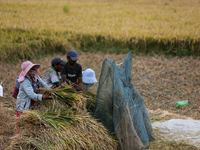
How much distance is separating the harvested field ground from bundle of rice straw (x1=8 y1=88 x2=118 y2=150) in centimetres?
192

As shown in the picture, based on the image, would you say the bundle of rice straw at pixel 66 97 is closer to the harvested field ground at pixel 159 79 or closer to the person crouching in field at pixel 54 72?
the person crouching in field at pixel 54 72

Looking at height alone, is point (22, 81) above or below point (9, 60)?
above

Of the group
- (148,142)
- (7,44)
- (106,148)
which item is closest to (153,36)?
(7,44)

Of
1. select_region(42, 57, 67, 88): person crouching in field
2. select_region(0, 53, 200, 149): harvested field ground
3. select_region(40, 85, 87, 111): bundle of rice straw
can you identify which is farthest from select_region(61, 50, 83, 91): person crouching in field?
select_region(0, 53, 200, 149): harvested field ground

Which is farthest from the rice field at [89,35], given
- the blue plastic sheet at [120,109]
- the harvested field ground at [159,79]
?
the blue plastic sheet at [120,109]

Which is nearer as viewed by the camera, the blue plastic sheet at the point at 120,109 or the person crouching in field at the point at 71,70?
the blue plastic sheet at the point at 120,109

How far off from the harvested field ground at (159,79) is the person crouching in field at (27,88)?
2.17 meters

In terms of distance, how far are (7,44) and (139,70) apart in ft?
14.7

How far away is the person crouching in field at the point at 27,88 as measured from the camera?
Answer: 2861 mm

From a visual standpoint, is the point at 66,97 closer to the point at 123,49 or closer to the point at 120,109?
the point at 120,109

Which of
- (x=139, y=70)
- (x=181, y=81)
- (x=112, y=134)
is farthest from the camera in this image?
(x=139, y=70)

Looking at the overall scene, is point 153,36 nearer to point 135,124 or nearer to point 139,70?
point 139,70

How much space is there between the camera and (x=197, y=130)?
3693mm

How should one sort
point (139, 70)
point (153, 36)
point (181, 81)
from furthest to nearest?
point (153, 36), point (139, 70), point (181, 81)
